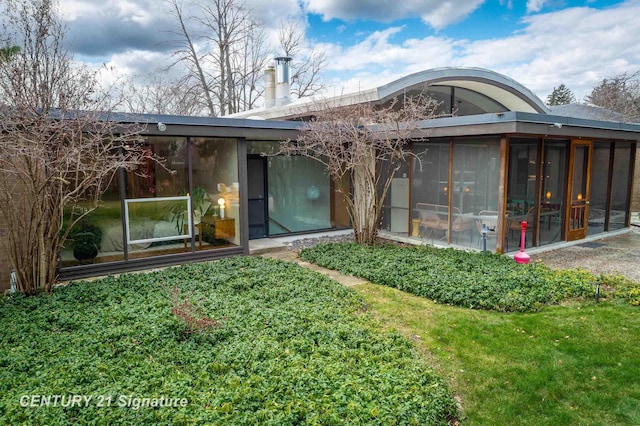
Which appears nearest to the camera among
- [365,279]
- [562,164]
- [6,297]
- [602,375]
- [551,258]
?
[602,375]

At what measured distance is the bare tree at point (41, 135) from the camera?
5426mm

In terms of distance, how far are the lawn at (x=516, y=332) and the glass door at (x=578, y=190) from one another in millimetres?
3250

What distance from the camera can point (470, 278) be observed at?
6.29 m

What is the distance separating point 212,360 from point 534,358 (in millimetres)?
3054

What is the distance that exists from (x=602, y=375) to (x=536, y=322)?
1.16m

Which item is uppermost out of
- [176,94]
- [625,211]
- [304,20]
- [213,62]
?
[304,20]

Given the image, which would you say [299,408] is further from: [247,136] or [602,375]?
[247,136]

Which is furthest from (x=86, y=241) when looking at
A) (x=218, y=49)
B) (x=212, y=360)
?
(x=218, y=49)

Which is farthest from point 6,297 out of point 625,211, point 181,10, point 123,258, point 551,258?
→ point 181,10

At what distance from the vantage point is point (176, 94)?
22219 millimetres

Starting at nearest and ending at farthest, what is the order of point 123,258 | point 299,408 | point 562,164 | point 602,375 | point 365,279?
point 299,408, point 602,375, point 365,279, point 123,258, point 562,164

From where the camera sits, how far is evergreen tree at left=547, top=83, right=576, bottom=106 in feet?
141

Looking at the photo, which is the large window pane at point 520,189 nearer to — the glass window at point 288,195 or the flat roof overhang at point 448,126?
the flat roof overhang at point 448,126

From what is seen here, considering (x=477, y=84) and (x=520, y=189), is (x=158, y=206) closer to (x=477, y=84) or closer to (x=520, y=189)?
(x=520, y=189)
